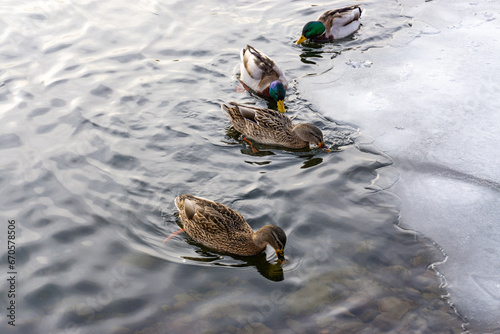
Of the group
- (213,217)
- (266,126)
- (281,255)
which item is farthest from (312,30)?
(281,255)

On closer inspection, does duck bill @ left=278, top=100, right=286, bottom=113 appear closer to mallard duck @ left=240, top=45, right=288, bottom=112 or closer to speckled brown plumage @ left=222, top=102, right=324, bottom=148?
mallard duck @ left=240, top=45, right=288, bottom=112

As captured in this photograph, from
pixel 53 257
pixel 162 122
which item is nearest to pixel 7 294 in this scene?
pixel 53 257

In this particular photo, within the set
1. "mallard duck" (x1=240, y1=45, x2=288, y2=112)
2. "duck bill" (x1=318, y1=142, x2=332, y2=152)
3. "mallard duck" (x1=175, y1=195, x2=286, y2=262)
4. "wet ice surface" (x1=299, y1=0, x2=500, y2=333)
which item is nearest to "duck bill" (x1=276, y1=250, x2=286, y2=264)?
"mallard duck" (x1=175, y1=195, x2=286, y2=262)

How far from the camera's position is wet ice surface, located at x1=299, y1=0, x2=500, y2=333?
182 inches

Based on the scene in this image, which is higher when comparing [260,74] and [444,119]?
[260,74]

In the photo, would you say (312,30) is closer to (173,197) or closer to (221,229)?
(173,197)

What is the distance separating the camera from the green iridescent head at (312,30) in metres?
9.08

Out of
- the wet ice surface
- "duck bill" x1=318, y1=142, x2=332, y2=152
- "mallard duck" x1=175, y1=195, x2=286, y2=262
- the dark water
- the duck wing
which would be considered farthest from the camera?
"duck bill" x1=318, y1=142, x2=332, y2=152

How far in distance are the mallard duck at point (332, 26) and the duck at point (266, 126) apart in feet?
9.24

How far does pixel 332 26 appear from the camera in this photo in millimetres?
9195

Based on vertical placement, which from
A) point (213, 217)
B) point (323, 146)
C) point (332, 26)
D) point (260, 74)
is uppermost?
point (332, 26)

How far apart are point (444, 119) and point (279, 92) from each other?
2.25m

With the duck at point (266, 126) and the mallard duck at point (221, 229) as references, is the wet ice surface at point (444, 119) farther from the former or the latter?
the mallard duck at point (221, 229)

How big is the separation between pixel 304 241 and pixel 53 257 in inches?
94.2
